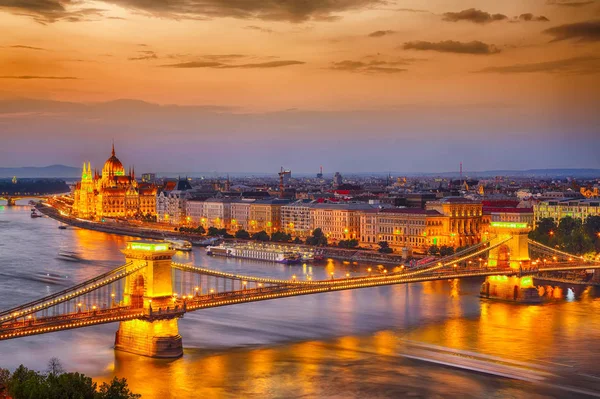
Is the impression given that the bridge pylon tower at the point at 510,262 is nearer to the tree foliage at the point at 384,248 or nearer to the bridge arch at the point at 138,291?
the tree foliage at the point at 384,248

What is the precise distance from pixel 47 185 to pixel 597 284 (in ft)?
451

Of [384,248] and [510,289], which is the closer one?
[510,289]

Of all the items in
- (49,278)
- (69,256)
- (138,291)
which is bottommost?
(49,278)

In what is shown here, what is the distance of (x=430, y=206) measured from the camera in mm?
47375

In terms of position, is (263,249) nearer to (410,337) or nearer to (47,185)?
(410,337)

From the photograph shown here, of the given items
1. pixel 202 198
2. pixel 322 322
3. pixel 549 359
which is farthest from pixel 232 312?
pixel 202 198

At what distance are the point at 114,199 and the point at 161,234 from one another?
2504cm

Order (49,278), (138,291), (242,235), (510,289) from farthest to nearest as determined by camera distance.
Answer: (242,235)
(49,278)
(510,289)
(138,291)

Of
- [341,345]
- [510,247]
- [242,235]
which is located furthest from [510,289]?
[242,235]

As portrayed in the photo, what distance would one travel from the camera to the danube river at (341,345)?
18219 mm

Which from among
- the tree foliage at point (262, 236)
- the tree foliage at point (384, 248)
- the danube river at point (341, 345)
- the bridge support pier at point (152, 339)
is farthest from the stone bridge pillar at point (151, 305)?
the tree foliage at point (262, 236)

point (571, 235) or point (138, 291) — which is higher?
point (571, 235)

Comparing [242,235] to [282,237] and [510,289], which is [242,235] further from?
[510,289]

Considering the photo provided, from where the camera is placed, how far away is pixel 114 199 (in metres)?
79.8
